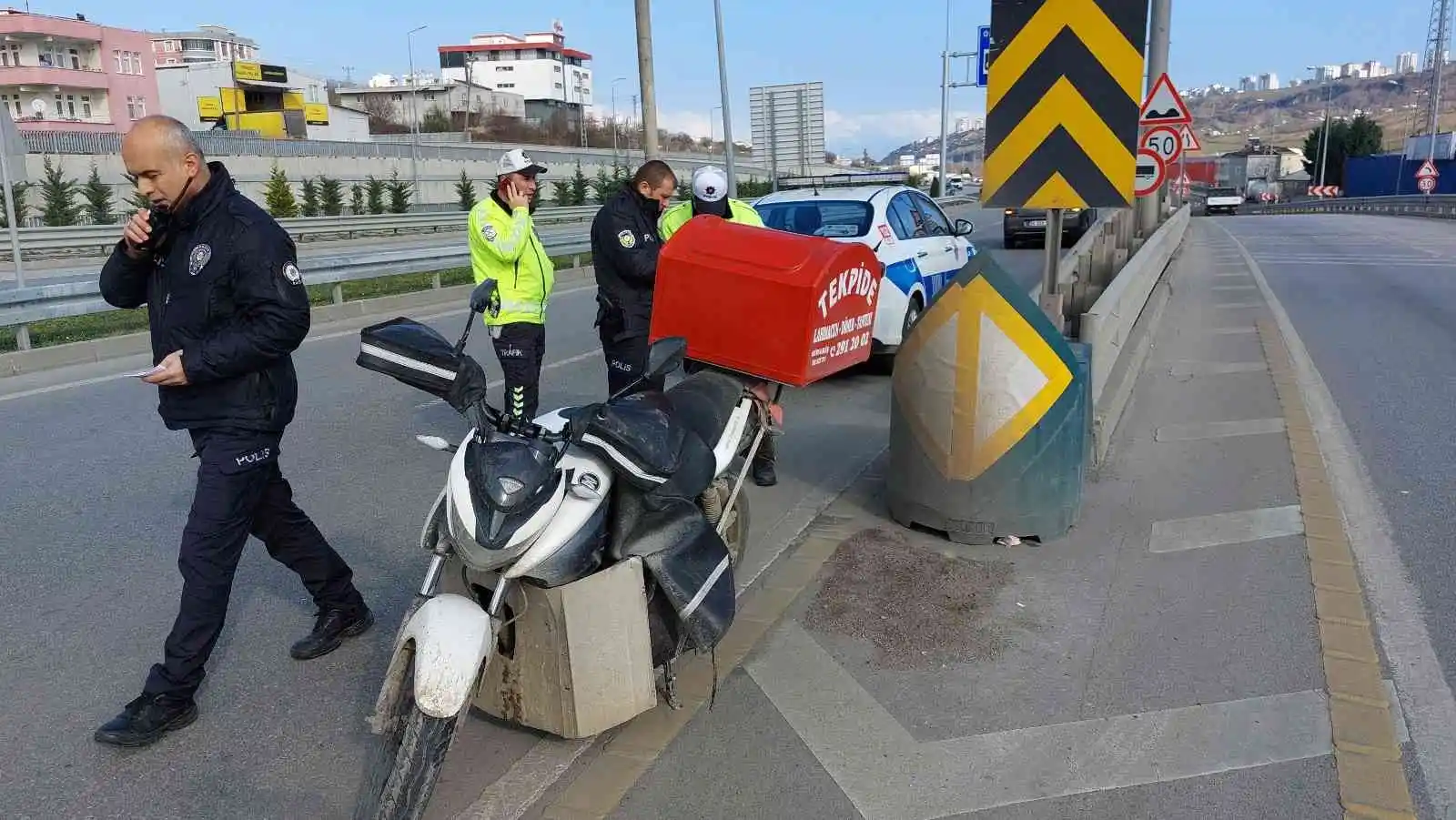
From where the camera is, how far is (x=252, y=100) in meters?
83.8

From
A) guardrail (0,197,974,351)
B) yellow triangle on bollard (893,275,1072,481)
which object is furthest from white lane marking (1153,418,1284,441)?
guardrail (0,197,974,351)

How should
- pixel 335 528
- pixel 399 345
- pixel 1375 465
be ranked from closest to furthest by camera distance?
pixel 399 345 < pixel 335 528 < pixel 1375 465

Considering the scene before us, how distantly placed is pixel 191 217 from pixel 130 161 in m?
0.24

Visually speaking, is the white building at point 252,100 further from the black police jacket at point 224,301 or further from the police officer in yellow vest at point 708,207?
the black police jacket at point 224,301

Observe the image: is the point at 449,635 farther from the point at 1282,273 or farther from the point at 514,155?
the point at 1282,273

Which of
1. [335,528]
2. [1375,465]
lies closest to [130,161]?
[335,528]

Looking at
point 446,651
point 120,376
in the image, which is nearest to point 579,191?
point 120,376

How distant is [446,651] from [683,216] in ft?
14.1

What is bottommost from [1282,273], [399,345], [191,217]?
[1282,273]

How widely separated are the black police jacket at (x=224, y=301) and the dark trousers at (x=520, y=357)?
235 cm

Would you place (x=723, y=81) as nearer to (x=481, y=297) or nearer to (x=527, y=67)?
(x=481, y=297)

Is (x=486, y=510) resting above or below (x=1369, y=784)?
above

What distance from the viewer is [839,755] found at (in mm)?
3441

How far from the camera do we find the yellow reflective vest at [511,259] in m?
5.73
